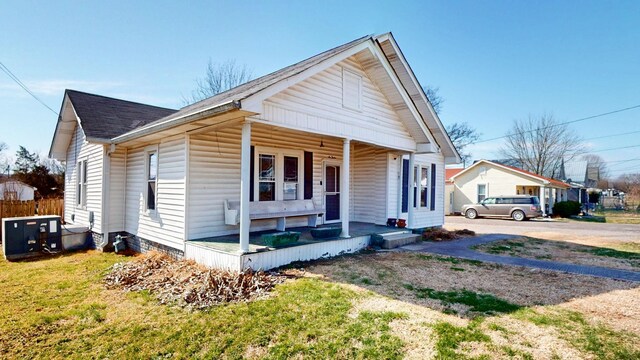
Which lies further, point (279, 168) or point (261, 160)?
point (279, 168)

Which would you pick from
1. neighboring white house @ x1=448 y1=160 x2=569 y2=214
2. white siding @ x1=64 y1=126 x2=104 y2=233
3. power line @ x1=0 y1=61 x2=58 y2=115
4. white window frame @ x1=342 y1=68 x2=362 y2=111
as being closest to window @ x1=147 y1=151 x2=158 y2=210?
white siding @ x1=64 y1=126 x2=104 y2=233

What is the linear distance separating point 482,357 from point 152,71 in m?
15.2

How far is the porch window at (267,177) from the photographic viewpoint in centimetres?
852

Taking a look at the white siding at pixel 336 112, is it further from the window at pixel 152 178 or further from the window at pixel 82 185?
the window at pixel 82 185

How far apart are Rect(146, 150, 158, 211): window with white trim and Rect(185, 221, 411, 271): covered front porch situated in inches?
91.6

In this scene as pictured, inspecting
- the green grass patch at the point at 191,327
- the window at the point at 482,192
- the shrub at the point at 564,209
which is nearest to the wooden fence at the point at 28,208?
the green grass patch at the point at 191,327

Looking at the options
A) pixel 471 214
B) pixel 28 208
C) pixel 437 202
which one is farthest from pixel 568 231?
pixel 28 208

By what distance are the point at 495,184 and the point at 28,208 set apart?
2837cm

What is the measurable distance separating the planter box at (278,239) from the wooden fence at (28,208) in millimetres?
12198

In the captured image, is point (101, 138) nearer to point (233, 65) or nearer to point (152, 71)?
point (152, 71)

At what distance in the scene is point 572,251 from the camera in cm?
916

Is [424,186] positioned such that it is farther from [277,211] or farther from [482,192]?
[482,192]

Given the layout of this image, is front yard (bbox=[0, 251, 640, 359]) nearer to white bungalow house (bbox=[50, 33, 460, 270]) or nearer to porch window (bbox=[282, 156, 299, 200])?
white bungalow house (bbox=[50, 33, 460, 270])

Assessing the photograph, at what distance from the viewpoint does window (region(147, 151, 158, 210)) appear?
829cm
